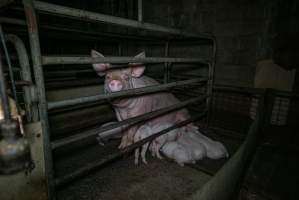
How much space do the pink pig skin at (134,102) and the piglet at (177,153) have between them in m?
0.36

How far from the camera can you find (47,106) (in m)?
1.01

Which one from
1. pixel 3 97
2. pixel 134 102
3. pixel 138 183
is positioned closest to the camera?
pixel 3 97

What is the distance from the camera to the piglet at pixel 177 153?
1.83 metres

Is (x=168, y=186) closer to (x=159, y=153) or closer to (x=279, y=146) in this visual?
(x=159, y=153)

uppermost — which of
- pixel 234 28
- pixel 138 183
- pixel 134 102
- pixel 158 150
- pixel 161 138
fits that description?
pixel 234 28

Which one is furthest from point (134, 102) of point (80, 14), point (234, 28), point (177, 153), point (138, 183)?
point (234, 28)

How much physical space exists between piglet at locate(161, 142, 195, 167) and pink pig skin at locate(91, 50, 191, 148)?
36 centimetres

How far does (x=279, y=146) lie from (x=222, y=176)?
165 centimetres

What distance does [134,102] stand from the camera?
206 cm

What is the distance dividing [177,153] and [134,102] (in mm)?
674

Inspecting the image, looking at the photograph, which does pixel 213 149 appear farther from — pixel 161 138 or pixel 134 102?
pixel 134 102

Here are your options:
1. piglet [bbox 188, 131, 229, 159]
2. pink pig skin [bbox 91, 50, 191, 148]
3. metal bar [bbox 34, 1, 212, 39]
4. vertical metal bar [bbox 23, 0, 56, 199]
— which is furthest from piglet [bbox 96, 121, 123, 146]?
metal bar [bbox 34, 1, 212, 39]

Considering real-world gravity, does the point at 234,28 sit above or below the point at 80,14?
above

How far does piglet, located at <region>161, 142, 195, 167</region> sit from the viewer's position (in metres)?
1.83
